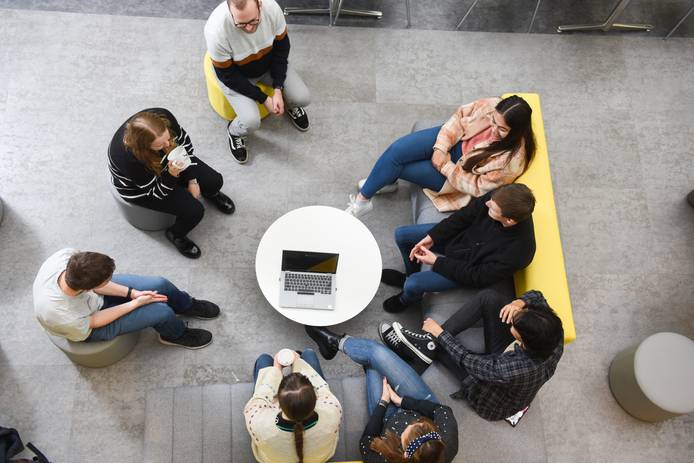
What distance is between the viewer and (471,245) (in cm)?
349

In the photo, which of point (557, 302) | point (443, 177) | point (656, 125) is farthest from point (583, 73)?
point (557, 302)

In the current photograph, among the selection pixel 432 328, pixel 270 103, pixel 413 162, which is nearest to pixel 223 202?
pixel 270 103

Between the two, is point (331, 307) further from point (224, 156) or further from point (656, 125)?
point (656, 125)

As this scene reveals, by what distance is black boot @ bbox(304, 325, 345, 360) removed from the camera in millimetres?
3539

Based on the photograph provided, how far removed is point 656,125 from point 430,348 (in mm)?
2790

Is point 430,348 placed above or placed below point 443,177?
below

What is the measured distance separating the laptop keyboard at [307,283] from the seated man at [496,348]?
0.47 metres

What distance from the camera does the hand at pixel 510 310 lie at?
10.3 feet

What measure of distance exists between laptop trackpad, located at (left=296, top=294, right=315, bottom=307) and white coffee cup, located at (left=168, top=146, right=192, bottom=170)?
99 centimetres

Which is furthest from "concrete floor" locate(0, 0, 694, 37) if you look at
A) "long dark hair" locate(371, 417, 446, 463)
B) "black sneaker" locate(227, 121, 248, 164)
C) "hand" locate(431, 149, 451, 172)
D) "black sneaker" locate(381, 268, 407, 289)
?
"long dark hair" locate(371, 417, 446, 463)

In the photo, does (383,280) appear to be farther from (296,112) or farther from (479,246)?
(296,112)

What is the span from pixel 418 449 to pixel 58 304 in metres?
1.81

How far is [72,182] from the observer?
394 centimetres

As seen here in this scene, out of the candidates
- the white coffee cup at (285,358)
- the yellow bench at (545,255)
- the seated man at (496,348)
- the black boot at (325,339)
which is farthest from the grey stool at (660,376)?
the white coffee cup at (285,358)
